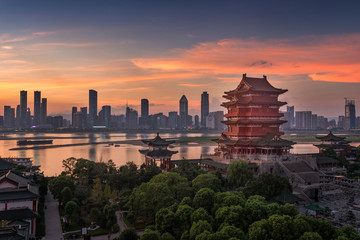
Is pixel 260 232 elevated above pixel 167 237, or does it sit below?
above

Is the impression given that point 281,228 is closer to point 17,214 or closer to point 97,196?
point 97,196

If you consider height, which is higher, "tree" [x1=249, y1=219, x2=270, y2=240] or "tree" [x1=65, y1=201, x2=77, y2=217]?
"tree" [x1=249, y1=219, x2=270, y2=240]

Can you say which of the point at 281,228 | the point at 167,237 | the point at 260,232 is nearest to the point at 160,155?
the point at 167,237

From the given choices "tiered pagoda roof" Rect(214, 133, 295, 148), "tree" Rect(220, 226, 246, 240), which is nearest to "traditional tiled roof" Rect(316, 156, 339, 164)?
"tiered pagoda roof" Rect(214, 133, 295, 148)

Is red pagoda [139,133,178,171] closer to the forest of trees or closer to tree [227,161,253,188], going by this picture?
the forest of trees

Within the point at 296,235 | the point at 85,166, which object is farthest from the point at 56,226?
the point at 296,235
